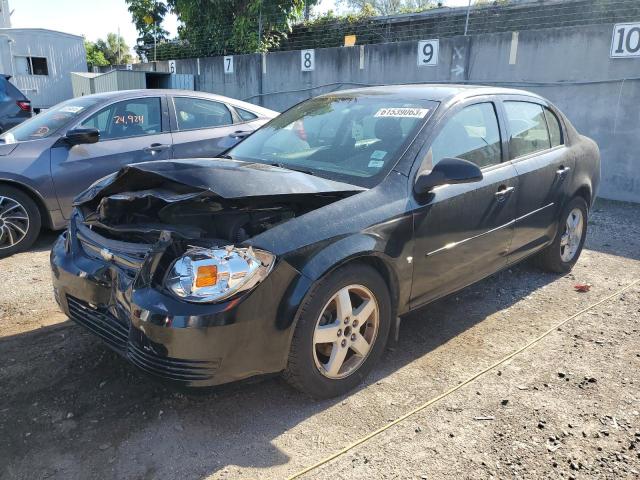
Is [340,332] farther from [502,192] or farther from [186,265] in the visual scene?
[502,192]

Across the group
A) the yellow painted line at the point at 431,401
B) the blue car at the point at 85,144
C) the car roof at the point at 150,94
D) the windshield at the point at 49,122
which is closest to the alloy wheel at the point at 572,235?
the yellow painted line at the point at 431,401

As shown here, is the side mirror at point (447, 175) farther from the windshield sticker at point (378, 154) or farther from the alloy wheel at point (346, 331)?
the alloy wheel at point (346, 331)

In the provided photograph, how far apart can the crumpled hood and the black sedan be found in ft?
0.04

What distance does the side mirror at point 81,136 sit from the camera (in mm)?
5332

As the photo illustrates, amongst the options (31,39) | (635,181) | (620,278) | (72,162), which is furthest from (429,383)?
(31,39)

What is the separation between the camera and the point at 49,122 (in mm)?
5742

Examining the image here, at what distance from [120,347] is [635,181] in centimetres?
782

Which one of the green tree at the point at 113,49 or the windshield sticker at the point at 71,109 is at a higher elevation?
the green tree at the point at 113,49

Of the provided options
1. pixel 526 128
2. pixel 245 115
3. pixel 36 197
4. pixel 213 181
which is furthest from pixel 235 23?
pixel 213 181

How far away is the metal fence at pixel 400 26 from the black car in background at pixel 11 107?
6.54 meters

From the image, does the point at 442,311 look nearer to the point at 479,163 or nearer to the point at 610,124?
the point at 479,163

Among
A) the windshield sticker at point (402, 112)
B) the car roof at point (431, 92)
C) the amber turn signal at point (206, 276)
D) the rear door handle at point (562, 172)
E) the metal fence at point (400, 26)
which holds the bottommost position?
the amber turn signal at point (206, 276)

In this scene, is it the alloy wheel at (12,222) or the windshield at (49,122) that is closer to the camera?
the alloy wheel at (12,222)

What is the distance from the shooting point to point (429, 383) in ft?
10.5
